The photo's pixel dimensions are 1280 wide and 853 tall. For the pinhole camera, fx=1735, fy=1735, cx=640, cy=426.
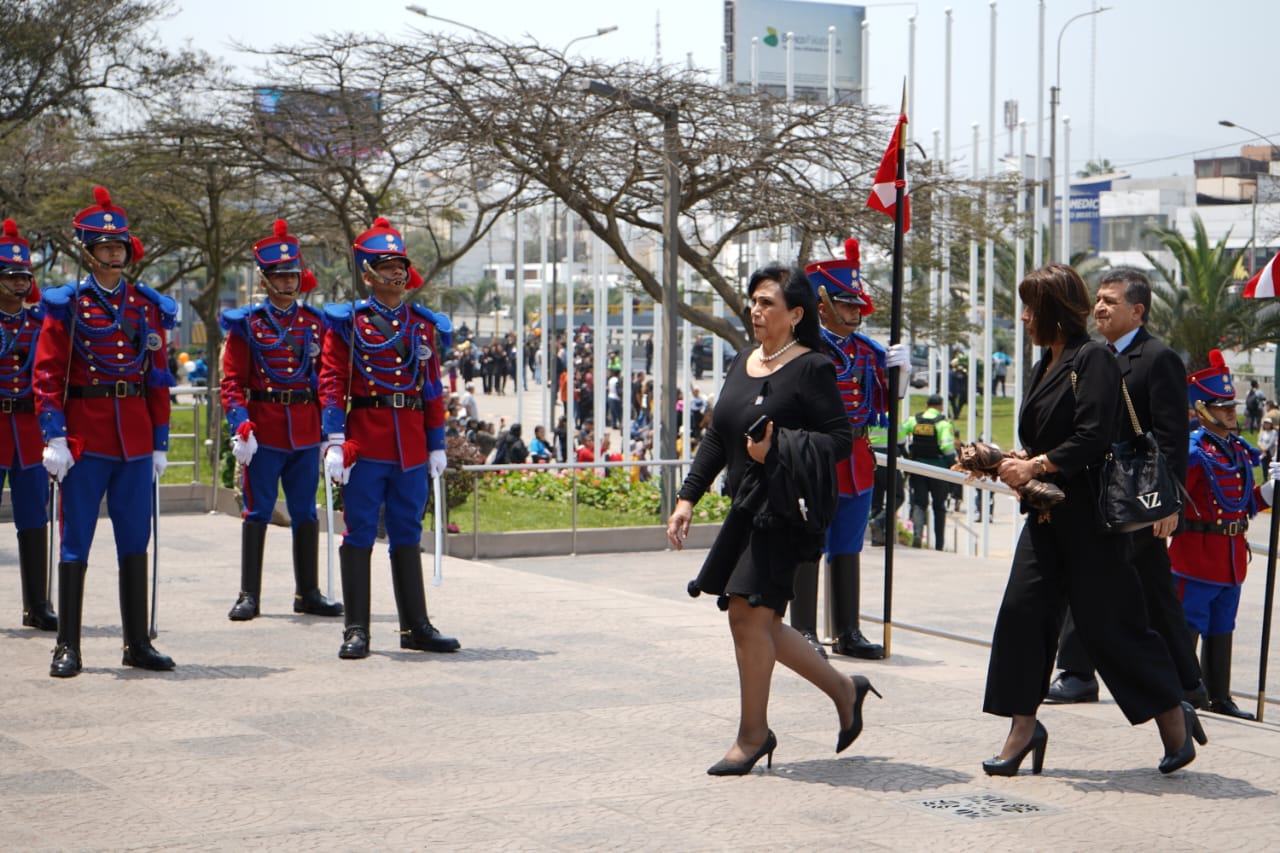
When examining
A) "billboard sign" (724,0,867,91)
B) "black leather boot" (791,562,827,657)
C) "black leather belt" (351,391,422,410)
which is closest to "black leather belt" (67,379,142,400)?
"black leather belt" (351,391,422,410)

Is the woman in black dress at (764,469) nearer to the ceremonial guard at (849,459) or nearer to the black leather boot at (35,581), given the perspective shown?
the ceremonial guard at (849,459)

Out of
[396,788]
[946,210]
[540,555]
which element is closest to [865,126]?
[946,210]

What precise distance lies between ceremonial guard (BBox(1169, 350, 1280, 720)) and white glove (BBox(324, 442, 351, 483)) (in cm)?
419

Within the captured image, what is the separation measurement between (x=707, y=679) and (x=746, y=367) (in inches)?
91.3

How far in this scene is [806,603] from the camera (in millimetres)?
9219

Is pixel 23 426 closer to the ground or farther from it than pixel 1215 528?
farther from it

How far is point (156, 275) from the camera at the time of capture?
58.0 meters

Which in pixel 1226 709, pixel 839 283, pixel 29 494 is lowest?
pixel 1226 709

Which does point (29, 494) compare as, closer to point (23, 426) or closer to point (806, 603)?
point (23, 426)

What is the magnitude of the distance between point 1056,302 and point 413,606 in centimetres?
410

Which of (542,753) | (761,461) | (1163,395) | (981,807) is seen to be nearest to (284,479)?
(542,753)

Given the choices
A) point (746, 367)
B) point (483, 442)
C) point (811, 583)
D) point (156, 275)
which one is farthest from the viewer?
point (156, 275)

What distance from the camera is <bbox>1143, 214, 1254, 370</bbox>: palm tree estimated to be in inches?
1439

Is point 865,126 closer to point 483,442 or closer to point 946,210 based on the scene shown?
point 946,210
